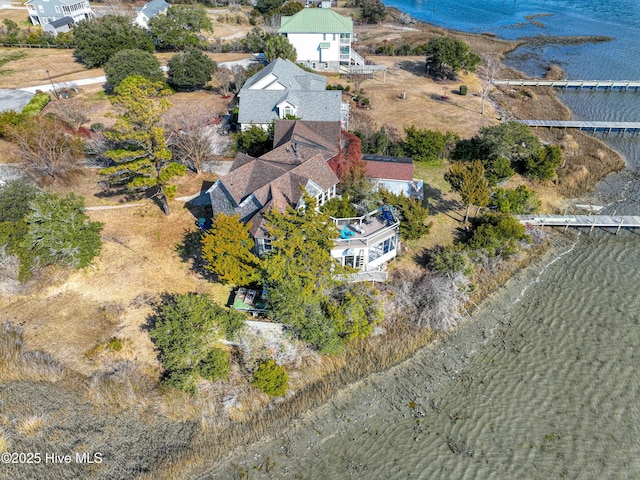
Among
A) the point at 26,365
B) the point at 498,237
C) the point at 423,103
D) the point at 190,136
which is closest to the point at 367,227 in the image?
the point at 498,237

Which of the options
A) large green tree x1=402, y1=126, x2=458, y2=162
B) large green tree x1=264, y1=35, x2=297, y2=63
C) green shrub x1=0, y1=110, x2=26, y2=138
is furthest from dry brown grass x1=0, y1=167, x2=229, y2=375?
large green tree x1=264, y1=35, x2=297, y2=63

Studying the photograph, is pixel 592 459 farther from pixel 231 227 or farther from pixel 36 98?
pixel 36 98

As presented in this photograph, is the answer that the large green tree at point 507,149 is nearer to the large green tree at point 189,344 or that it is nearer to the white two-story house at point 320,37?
the large green tree at point 189,344

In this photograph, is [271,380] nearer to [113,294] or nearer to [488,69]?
[113,294]

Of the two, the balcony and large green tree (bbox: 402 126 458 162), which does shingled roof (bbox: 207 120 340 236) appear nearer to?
the balcony

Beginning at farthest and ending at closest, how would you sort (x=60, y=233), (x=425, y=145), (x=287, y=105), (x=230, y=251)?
(x=287, y=105)
(x=425, y=145)
(x=60, y=233)
(x=230, y=251)
